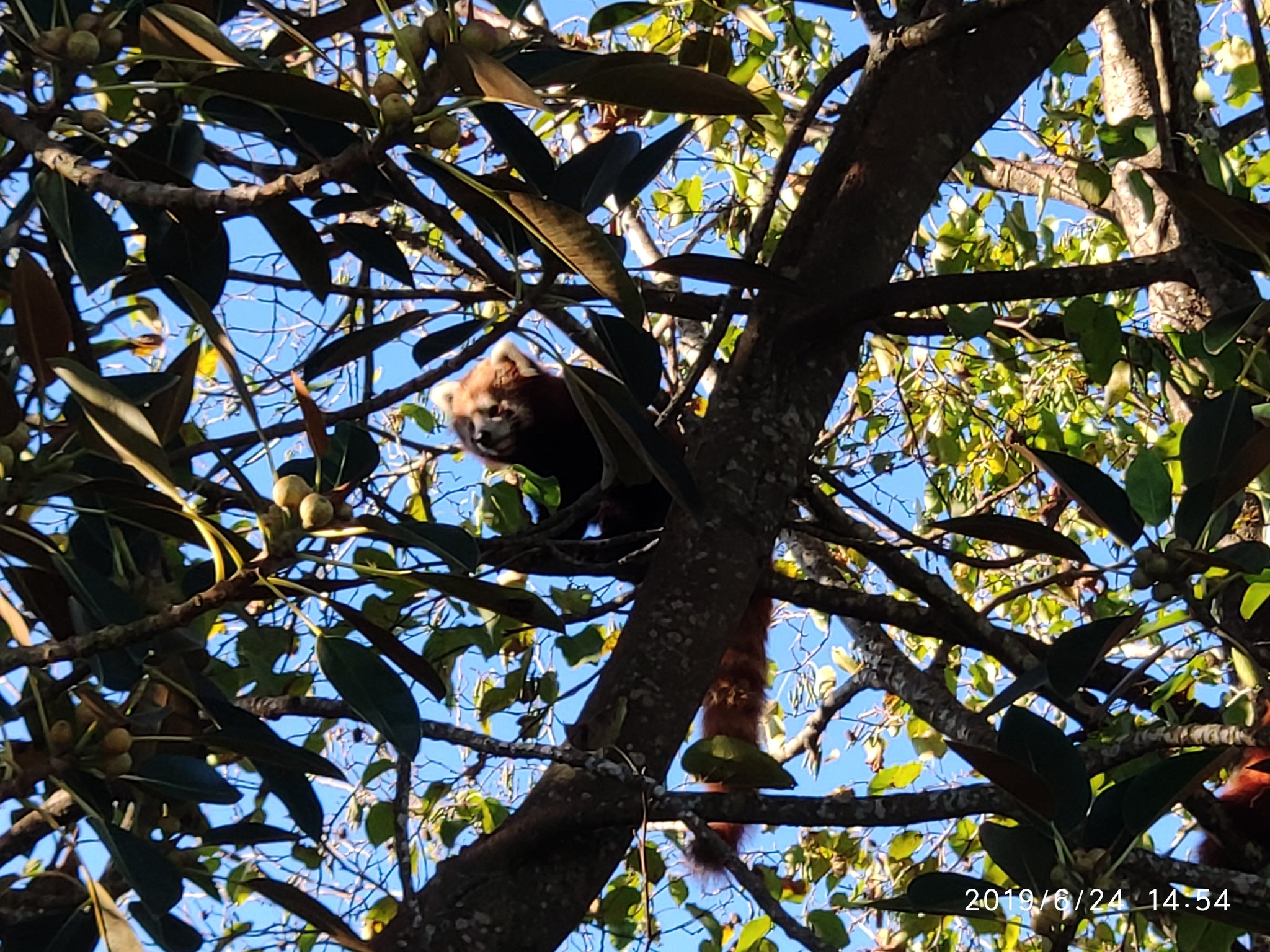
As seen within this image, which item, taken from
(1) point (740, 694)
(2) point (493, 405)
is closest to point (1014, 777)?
(1) point (740, 694)

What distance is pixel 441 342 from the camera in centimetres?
194

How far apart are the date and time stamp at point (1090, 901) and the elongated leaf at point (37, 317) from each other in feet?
3.94

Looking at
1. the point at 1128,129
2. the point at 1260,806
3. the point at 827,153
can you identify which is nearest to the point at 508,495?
the point at 827,153

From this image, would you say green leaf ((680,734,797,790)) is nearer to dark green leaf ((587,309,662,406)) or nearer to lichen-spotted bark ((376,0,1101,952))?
lichen-spotted bark ((376,0,1101,952))

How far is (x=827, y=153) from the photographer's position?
2264 millimetres

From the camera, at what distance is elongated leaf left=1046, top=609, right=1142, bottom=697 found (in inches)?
63.3

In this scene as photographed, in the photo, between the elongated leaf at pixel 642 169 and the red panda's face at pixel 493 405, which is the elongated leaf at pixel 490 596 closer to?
the elongated leaf at pixel 642 169

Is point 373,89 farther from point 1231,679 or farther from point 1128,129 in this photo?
point 1231,679

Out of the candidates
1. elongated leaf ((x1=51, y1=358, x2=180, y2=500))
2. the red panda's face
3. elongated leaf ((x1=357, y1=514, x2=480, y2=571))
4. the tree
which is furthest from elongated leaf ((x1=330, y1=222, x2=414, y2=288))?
the red panda's face

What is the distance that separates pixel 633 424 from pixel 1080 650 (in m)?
0.61

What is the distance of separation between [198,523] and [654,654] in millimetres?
827

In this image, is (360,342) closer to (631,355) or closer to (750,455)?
(631,355)

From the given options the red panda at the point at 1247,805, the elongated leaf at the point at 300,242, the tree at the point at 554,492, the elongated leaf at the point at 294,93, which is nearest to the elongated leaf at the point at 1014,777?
the tree at the point at 554,492

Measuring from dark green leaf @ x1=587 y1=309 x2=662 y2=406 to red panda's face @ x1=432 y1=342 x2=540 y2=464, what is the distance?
3.70 metres
